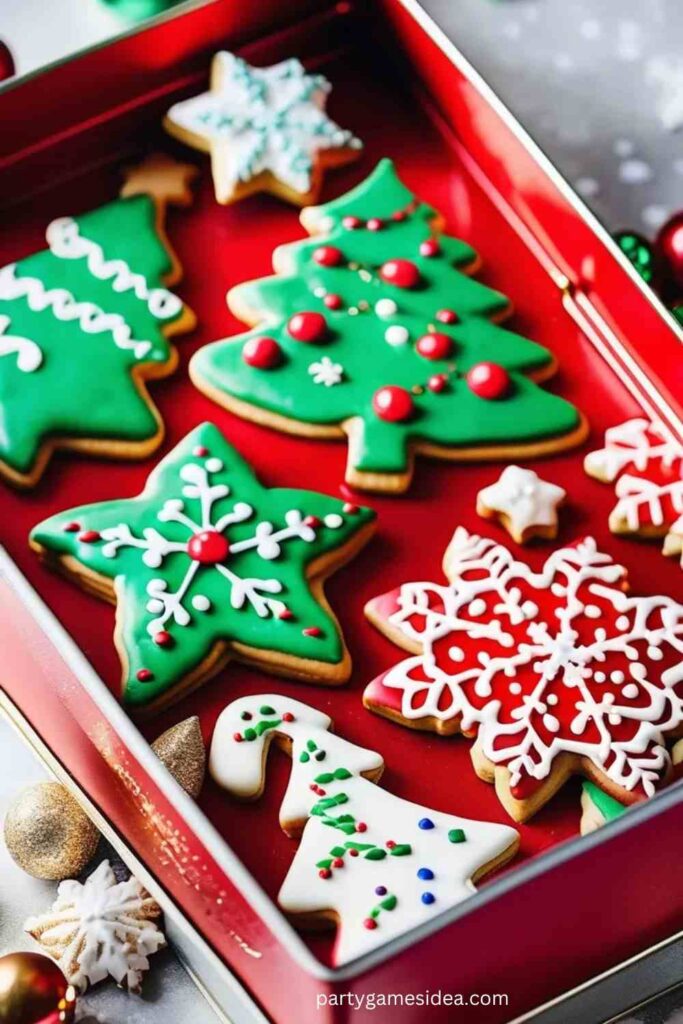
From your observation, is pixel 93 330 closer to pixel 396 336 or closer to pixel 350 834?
pixel 396 336

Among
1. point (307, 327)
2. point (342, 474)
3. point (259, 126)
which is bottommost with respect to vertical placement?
point (342, 474)

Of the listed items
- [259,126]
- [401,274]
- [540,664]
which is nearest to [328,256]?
[401,274]

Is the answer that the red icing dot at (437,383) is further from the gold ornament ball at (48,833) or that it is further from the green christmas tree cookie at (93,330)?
the gold ornament ball at (48,833)

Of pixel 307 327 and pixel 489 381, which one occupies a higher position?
pixel 307 327

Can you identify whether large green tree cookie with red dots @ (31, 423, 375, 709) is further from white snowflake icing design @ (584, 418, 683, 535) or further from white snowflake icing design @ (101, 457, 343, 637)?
white snowflake icing design @ (584, 418, 683, 535)

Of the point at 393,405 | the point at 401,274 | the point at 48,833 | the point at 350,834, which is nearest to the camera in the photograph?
the point at 350,834

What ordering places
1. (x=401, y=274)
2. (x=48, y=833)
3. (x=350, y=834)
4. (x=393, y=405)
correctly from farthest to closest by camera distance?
(x=401, y=274), (x=393, y=405), (x=48, y=833), (x=350, y=834)

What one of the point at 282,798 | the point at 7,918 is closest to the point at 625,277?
the point at 282,798

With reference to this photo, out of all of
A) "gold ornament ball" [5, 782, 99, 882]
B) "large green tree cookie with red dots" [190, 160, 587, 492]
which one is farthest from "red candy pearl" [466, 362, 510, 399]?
"gold ornament ball" [5, 782, 99, 882]

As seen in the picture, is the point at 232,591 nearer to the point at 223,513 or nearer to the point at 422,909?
the point at 223,513
